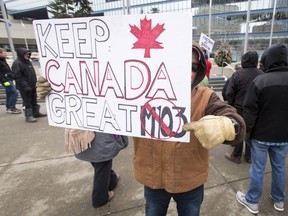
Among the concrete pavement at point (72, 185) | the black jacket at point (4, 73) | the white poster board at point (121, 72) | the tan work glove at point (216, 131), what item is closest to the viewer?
the tan work glove at point (216, 131)

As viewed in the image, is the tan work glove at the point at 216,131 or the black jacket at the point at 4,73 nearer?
the tan work glove at the point at 216,131

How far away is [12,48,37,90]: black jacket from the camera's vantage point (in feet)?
17.6

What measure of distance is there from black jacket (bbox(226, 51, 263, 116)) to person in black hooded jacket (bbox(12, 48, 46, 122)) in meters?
4.42

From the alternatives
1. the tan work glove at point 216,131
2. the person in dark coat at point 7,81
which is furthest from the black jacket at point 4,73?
the tan work glove at point 216,131

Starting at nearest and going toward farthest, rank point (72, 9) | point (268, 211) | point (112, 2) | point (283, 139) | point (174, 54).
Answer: point (174, 54) < point (283, 139) < point (268, 211) < point (72, 9) < point (112, 2)

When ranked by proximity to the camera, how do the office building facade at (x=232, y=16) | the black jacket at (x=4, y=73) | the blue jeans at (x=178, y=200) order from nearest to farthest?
the blue jeans at (x=178, y=200) < the black jacket at (x=4, y=73) < the office building facade at (x=232, y=16)

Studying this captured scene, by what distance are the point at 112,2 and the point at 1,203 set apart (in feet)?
148

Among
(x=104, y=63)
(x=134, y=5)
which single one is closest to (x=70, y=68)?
(x=104, y=63)

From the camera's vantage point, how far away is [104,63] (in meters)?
1.59

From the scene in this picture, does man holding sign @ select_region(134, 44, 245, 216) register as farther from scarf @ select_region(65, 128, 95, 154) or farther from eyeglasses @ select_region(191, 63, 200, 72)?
scarf @ select_region(65, 128, 95, 154)

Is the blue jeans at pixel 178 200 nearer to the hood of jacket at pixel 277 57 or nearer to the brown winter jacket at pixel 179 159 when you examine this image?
the brown winter jacket at pixel 179 159

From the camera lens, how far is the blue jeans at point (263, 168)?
2.37m

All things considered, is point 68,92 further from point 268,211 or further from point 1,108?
point 1,108

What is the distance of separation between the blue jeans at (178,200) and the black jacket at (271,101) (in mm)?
989
